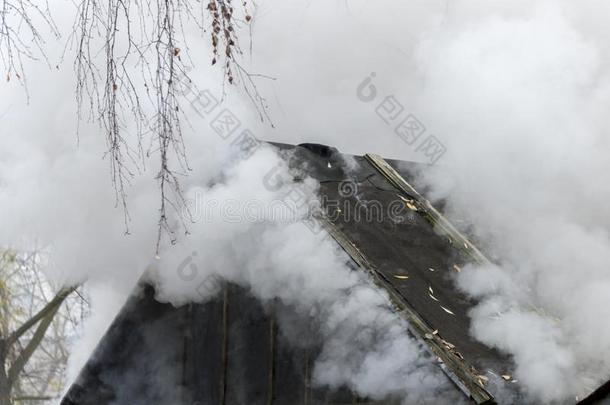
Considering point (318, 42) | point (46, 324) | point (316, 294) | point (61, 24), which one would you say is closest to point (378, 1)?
point (318, 42)

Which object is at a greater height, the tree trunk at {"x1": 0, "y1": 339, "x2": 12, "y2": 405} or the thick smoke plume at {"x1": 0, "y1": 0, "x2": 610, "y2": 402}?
the thick smoke plume at {"x1": 0, "y1": 0, "x2": 610, "y2": 402}

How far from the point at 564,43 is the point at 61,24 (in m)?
4.30

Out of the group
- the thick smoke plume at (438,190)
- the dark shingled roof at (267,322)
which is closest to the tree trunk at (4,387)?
the thick smoke plume at (438,190)

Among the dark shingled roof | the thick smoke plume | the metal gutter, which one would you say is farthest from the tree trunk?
the metal gutter

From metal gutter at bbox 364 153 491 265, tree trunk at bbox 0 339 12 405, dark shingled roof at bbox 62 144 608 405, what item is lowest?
tree trunk at bbox 0 339 12 405

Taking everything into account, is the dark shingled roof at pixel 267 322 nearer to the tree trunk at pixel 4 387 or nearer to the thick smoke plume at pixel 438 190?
the thick smoke plume at pixel 438 190

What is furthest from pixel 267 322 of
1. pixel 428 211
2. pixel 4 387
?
pixel 4 387

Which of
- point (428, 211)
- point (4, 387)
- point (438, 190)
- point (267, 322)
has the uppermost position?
point (438, 190)

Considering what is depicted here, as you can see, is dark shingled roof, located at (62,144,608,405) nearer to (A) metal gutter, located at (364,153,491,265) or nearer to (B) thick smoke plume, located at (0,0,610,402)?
(A) metal gutter, located at (364,153,491,265)

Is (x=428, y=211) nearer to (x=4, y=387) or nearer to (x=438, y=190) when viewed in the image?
(x=438, y=190)

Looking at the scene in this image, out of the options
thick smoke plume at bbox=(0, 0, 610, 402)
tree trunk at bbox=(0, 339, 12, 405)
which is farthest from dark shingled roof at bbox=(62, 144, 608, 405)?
tree trunk at bbox=(0, 339, 12, 405)

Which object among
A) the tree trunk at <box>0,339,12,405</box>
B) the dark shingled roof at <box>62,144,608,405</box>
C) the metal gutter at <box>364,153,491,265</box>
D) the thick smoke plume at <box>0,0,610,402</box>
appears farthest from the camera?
the tree trunk at <box>0,339,12,405</box>

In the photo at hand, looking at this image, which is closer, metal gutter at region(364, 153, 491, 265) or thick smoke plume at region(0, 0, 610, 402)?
thick smoke plume at region(0, 0, 610, 402)

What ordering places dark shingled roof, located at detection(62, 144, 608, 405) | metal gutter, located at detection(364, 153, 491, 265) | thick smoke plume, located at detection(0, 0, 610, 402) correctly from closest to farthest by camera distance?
thick smoke plume, located at detection(0, 0, 610, 402)
dark shingled roof, located at detection(62, 144, 608, 405)
metal gutter, located at detection(364, 153, 491, 265)
